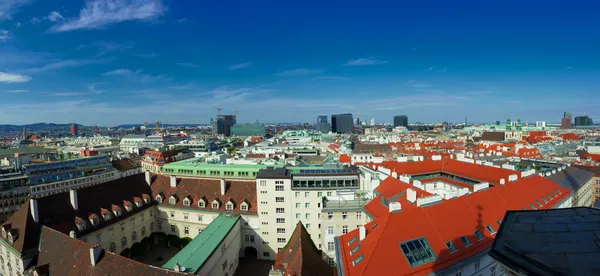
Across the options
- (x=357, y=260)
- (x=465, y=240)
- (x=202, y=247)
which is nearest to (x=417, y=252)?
(x=357, y=260)

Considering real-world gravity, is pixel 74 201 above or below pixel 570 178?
above

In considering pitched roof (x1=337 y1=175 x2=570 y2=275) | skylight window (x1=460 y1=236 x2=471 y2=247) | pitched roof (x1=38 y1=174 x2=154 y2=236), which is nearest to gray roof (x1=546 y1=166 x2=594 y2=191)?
pitched roof (x1=337 y1=175 x2=570 y2=275)

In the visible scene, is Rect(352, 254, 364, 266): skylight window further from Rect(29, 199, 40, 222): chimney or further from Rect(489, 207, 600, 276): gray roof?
Rect(29, 199, 40, 222): chimney

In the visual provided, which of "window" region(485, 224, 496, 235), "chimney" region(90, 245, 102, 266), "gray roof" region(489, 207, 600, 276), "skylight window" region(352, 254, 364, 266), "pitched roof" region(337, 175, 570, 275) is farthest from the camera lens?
"window" region(485, 224, 496, 235)

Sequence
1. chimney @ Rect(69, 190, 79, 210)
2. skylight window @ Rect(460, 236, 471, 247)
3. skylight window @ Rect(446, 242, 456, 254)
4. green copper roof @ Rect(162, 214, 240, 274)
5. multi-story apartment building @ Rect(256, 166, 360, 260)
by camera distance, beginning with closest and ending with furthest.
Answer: skylight window @ Rect(446, 242, 456, 254) < skylight window @ Rect(460, 236, 471, 247) < green copper roof @ Rect(162, 214, 240, 274) < chimney @ Rect(69, 190, 79, 210) < multi-story apartment building @ Rect(256, 166, 360, 260)

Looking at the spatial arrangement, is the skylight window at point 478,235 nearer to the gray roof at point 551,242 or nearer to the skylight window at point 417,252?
the skylight window at point 417,252

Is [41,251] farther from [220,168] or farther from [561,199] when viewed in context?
[561,199]

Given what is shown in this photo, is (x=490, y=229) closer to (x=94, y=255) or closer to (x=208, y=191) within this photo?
(x=94, y=255)
